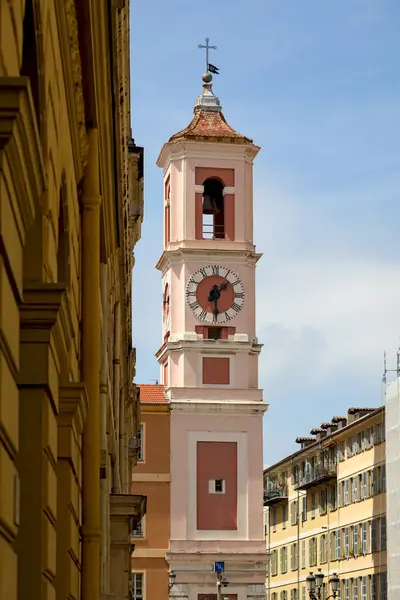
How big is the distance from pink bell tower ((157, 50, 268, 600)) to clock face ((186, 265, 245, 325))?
4 centimetres

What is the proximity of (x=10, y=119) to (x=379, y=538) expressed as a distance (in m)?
65.2

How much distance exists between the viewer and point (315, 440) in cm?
8212

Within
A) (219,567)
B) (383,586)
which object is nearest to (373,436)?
(383,586)

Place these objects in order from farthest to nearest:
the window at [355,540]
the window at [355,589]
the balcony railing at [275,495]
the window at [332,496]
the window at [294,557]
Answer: the balcony railing at [275,495]
the window at [294,557]
the window at [332,496]
the window at [355,589]
the window at [355,540]

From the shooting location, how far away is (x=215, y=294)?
56.4m

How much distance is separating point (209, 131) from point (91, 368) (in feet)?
153

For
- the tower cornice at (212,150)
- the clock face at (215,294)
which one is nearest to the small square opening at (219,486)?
the clock face at (215,294)

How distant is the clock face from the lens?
56.4m

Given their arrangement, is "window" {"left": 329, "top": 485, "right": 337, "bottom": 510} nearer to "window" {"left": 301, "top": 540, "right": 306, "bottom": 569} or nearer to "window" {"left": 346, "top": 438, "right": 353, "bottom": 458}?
"window" {"left": 346, "top": 438, "right": 353, "bottom": 458}

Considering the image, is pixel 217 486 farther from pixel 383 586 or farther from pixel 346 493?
pixel 346 493

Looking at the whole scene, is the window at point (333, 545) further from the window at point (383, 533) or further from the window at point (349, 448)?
the window at point (383, 533)

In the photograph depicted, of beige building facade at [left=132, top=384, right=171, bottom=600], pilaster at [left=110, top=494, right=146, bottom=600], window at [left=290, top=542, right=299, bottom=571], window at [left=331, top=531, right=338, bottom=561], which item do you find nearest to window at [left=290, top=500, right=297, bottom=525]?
window at [left=290, top=542, right=299, bottom=571]

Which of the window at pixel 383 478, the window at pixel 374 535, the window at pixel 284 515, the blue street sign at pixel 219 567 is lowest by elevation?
the blue street sign at pixel 219 567

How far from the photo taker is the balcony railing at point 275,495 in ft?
280
